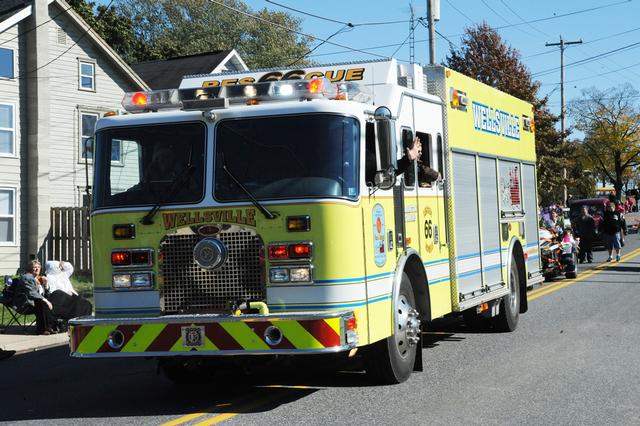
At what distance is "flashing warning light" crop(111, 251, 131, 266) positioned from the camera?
8.12 meters

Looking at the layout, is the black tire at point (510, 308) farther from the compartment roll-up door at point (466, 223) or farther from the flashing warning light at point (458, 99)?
the flashing warning light at point (458, 99)

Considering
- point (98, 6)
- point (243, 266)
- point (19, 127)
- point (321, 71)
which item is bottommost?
point (243, 266)

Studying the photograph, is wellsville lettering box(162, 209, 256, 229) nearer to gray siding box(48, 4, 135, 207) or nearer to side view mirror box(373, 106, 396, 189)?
side view mirror box(373, 106, 396, 189)

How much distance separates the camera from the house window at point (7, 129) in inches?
1182

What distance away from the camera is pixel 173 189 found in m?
8.12

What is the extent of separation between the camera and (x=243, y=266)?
7871 mm

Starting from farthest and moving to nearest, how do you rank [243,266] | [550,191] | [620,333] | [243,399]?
[550,191]
[620,333]
[243,399]
[243,266]

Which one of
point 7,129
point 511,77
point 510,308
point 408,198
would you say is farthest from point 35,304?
point 511,77

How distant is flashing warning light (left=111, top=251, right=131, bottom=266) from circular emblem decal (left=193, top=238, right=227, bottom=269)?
2.04 feet

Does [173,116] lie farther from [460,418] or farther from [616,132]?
[616,132]

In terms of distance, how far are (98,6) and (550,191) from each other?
29.4m

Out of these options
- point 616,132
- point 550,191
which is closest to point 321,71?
point 550,191

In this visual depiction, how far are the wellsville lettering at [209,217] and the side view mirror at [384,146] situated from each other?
3.82 feet

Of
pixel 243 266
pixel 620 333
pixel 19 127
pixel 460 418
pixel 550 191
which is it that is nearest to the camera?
pixel 460 418
